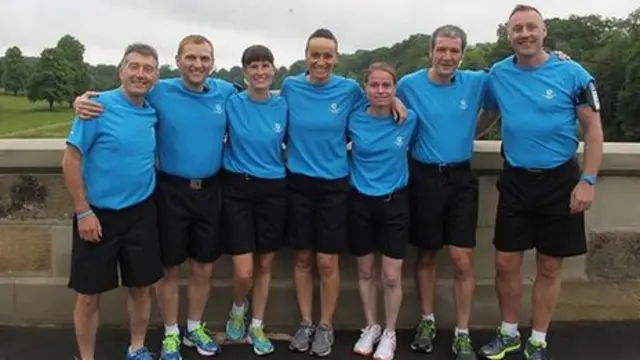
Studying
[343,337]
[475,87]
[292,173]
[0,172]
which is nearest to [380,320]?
[343,337]

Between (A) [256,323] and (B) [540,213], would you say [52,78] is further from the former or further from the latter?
(B) [540,213]

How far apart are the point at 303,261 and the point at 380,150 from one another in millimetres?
906

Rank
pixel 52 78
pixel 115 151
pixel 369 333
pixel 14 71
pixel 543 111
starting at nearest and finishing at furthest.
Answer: pixel 115 151, pixel 543 111, pixel 369 333, pixel 52 78, pixel 14 71

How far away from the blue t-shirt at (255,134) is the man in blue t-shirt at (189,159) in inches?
3.0

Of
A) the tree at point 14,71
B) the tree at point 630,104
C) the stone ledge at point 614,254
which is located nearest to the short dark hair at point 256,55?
the stone ledge at point 614,254

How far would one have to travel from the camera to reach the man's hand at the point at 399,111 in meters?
4.43

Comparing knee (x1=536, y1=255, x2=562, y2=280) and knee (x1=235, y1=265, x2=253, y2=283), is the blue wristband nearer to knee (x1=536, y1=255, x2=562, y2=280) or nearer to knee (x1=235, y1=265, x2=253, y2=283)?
knee (x1=235, y1=265, x2=253, y2=283)

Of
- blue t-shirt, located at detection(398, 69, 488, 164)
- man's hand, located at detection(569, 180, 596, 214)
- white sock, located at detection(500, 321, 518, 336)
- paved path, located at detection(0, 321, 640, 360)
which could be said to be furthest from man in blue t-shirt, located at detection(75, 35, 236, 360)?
man's hand, located at detection(569, 180, 596, 214)

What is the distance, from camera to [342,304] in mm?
5148

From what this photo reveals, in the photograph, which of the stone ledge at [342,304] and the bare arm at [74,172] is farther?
the stone ledge at [342,304]

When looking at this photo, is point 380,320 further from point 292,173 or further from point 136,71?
point 136,71

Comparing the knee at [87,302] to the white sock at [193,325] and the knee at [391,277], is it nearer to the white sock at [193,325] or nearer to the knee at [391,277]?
the white sock at [193,325]

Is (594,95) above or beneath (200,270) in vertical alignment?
above

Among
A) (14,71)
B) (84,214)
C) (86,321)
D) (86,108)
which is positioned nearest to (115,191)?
(84,214)
